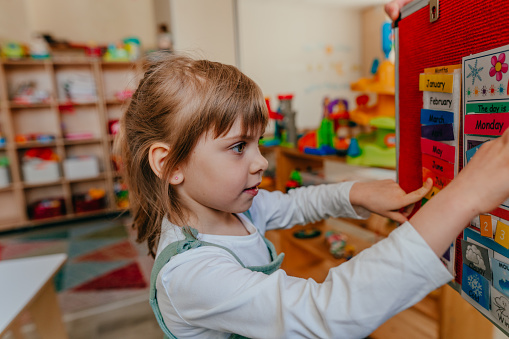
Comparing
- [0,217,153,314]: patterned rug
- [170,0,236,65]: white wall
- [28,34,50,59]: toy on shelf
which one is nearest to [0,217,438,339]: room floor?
[0,217,153,314]: patterned rug

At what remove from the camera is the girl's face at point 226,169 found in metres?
0.59

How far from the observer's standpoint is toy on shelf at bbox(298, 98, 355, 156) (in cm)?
135

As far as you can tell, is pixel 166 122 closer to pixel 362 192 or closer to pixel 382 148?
pixel 362 192

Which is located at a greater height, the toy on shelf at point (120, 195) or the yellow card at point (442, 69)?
the yellow card at point (442, 69)

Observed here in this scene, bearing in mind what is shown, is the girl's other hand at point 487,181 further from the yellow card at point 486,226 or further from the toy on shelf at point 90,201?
the toy on shelf at point 90,201

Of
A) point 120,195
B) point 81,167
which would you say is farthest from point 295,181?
point 81,167

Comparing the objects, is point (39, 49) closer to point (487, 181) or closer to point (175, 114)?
point (175, 114)

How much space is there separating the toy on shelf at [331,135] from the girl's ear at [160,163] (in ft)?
2.65

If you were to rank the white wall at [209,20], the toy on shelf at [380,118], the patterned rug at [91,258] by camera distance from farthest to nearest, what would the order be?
the white wall at [209,20], the patterned rug at [91,258], the toy on shelf at [380,118]

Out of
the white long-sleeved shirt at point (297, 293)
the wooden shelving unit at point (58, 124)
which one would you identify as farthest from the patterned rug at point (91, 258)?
the white long-sleeved shirt at point (297, 293)

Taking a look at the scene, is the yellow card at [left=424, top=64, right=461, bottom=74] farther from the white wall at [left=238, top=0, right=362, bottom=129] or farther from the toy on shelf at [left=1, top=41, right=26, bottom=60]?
the toy on shelf at [left=1, top=41, right=26, bottom=60]

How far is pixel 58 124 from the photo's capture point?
3.42 metres

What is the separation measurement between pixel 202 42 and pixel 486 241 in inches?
98.4

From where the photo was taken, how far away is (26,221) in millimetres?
3363
